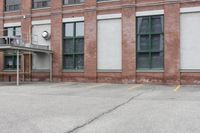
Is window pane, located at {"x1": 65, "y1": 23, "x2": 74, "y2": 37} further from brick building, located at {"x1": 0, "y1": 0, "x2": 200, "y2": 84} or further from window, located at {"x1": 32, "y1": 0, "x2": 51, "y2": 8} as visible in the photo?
window, located at {"x1": 32, "y1": 0, "x2": 51, "y2": 8}

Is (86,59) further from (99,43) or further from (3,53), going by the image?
(3,53)

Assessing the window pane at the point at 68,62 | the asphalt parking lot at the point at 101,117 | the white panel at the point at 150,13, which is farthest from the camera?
the window pane at the point at 68,62

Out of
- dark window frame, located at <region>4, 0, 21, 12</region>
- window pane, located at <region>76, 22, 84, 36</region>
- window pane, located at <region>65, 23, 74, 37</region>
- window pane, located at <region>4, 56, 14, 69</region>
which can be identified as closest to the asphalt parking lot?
window pane, located at <region>76, 22, 84, 36</region>

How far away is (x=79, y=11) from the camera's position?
27.6 m

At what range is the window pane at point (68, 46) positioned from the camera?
28188 mm

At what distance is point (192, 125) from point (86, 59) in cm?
1864

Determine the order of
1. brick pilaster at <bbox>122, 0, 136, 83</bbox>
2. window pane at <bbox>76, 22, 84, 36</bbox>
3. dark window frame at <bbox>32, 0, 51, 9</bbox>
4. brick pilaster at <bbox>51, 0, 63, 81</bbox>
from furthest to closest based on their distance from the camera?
dark window frame at <bbox>32, 0, 51, 9</bbox>, brick pilaster at <bbox>51, 0, 63, 81</bbox>, window pane at <bbox>76, 22, 84, 36</bbox>, brick pilaster at <bbox>122, 0, 136, 83</bbox>

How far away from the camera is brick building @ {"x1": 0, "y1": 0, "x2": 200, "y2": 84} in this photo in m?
23.9

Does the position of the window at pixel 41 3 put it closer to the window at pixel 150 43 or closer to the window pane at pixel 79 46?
the window pane at pixel 79 46

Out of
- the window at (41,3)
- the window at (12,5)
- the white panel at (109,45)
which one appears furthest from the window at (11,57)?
the white panel at (109,45)

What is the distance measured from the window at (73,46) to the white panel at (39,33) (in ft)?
6.05

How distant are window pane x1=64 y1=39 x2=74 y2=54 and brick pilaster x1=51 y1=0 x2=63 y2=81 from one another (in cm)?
47

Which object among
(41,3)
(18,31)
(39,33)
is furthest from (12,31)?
(41,3)

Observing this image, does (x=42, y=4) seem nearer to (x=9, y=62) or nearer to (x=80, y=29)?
(x=80, y=29)
